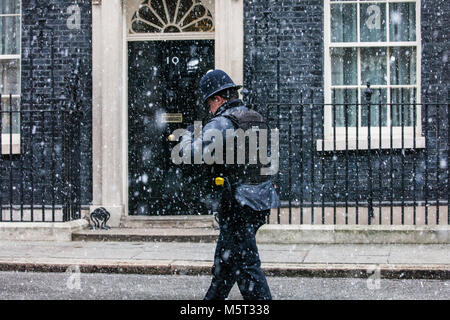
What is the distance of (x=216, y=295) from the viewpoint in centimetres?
512

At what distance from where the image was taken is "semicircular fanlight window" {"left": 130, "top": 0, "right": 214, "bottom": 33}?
11.0m

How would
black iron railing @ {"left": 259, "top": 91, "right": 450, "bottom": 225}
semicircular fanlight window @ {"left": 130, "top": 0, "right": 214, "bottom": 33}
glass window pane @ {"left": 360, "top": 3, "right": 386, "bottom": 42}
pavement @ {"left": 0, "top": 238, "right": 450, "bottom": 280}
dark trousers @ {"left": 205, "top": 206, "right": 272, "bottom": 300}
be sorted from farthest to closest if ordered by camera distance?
semicircular fanlight window @ {"left": 130, "top": 0, "right": 214, "bottom": 33} < glass window pane @ {"left": 360, "top": 3, "right": 386, "bottom": 42} < black iron railing @ {"left": 259, "top": 91, "right": 450, "bottom": 225} < pavement @ {"left": 0, "top": 238, "right": 450, "bottom": 280} < dark trousers @ {"left": 205, "top": 206, "right": 272, "bottom": 300}

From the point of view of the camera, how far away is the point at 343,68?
35.3 ft

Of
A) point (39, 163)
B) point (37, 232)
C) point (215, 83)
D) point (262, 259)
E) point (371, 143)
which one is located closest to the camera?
point (215, 83)

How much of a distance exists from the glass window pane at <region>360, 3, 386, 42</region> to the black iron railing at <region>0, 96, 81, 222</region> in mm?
4364

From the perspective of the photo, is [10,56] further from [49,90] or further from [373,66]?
[373,66]

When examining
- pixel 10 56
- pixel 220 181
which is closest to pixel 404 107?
pixel 10 56

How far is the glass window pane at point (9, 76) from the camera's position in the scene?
11227 millimetres

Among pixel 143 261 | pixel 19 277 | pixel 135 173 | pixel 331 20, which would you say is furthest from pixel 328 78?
pixel 19 277

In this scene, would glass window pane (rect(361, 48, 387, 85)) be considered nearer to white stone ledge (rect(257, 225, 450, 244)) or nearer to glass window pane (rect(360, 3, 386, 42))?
glass window pane (rect(360, 3, 386, 42))

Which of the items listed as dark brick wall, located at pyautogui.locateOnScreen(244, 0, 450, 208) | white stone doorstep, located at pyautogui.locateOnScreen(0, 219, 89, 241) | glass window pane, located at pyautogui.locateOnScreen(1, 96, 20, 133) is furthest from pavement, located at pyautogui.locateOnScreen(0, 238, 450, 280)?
glass window pane, located at pyautogui.locateOnScreen(1, 96, 20, 133)

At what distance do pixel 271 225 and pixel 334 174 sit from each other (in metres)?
1.18

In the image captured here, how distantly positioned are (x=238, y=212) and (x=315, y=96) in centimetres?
582
